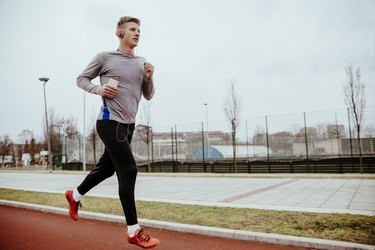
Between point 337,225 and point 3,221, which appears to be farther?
point 3,221

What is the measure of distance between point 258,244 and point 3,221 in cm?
445

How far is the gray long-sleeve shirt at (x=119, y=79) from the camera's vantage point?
2814 mm

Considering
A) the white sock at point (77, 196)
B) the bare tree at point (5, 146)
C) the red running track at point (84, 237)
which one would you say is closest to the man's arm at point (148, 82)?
the white sock at point (77, 196)

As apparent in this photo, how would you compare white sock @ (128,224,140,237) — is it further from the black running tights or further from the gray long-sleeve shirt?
the gray long-sleeve shirt

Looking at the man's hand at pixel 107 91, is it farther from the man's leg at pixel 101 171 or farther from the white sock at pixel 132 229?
the white sock at pixel 132 229

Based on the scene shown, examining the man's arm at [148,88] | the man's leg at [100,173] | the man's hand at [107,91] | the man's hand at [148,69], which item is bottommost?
the man's leg at [100,173]

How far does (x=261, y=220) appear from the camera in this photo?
4.38m

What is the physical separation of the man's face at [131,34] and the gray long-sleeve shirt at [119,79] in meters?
0.13

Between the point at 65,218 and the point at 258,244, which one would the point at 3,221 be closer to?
the point at 65,218

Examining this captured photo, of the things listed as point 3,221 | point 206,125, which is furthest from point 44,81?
point 3,221

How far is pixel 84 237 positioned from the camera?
12.8ft

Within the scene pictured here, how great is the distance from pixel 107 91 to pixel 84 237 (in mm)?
2266

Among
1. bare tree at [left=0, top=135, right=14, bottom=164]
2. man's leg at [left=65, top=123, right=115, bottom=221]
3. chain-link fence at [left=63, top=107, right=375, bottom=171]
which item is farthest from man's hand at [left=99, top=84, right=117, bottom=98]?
bare tree at [left=0, top=135, right=14, bottom=164]

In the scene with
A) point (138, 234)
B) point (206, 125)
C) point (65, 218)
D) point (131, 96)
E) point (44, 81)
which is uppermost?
point (44, 81)
